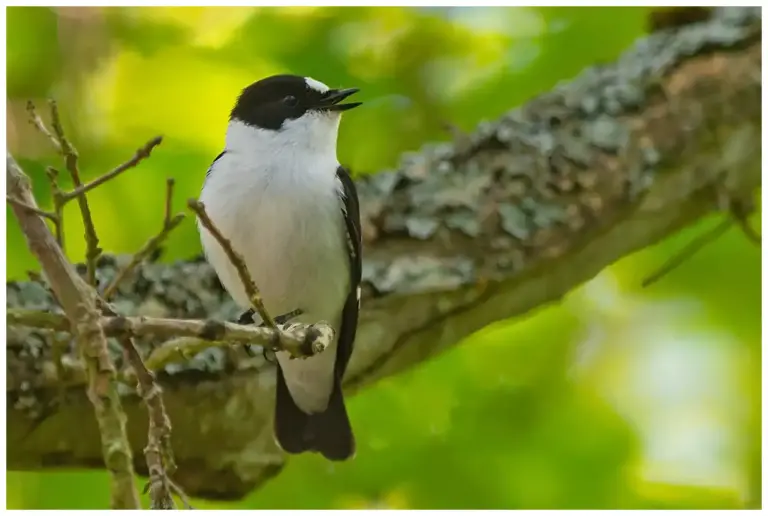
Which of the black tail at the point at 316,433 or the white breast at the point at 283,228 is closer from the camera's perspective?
the white breast at the point at 283,228

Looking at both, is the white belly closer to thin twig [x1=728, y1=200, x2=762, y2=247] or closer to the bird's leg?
the bird's leg

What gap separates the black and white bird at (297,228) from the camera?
1.24 metres

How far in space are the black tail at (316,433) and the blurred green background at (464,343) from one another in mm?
21

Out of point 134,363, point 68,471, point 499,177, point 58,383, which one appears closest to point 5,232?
point 58,383

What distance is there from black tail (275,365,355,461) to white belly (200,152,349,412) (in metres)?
0.16

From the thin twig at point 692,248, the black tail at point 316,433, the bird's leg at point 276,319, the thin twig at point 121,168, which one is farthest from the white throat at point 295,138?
the thin twig at point 692,248

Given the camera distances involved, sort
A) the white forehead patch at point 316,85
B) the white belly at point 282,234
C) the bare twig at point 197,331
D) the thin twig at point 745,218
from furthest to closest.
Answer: the thin twig at point 745,218 < the white forehead patch at point 316,85 < the white belly at point 282,234 < the bare twig at point 197,331

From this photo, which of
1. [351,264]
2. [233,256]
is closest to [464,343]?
[351,264]

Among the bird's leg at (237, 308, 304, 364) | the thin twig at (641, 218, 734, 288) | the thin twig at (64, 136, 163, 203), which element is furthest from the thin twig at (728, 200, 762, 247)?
the thin twig at (64, 136, 163, 203)

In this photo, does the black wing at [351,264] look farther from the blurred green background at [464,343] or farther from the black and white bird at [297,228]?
the blurred green background at [464,343]

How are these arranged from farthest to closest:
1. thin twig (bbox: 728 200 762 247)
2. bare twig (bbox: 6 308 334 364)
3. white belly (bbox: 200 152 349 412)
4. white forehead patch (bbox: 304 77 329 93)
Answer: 1. thin twig (bbox: 728 200 762 247)
2. white forehead patch (bbox: 304 77 329 93)
3. white belly (bbox: 200 152 349 412)
4. bare twig (bbox: 6 308 334 364)

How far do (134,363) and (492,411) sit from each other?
740 mm

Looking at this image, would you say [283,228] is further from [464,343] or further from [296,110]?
[464,343]

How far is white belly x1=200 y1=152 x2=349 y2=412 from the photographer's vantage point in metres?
1.23
